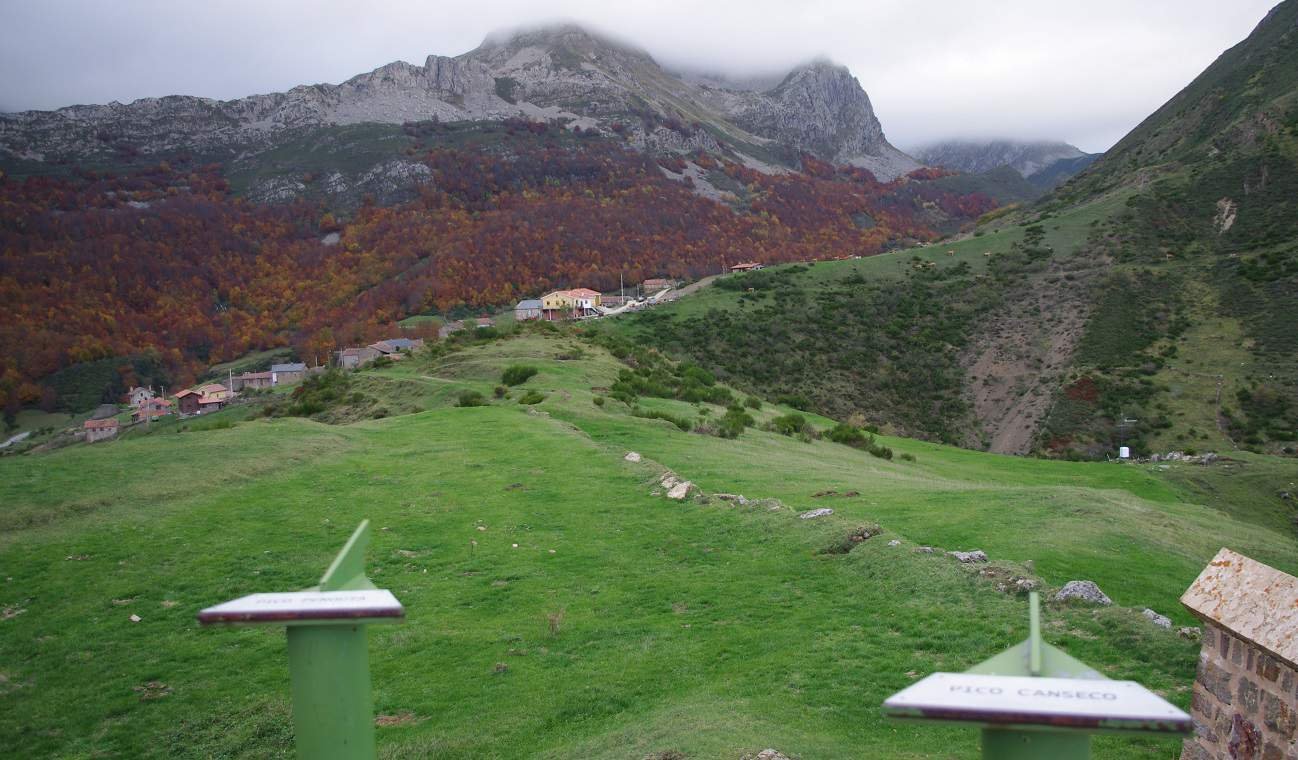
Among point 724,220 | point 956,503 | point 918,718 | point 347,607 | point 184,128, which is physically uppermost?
point 184,128

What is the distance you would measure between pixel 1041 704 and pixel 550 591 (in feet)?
42.9

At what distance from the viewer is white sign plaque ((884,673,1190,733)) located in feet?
7.41

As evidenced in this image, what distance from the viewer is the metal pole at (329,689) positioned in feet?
9.70

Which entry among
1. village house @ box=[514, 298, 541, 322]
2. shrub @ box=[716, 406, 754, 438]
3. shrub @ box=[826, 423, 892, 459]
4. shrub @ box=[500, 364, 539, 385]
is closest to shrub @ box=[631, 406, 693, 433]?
shrub @ box=[716, 406, 754, 438]

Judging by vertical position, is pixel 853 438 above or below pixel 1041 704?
below

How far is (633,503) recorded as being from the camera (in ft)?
66.6

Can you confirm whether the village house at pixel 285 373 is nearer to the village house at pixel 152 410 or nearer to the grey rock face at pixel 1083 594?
the village house at pixel 152 410

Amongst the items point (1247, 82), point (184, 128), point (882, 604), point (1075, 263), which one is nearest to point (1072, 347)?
point (1075, 263)

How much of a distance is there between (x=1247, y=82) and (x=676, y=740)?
116 meters

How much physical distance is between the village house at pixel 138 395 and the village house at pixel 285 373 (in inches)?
561

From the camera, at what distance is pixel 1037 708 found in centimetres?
230

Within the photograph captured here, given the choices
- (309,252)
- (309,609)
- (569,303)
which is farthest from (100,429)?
(309,609)

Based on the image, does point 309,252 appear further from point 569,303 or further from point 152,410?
point 152,410

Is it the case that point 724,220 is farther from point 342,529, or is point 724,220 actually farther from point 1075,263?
point 342,529
